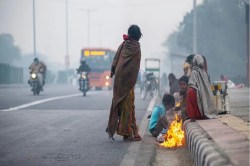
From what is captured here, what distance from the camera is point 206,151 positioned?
4.74 m

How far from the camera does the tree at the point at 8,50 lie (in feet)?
294

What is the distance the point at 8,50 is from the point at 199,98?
3508 inches

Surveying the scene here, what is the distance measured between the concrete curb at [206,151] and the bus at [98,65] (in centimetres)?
3037

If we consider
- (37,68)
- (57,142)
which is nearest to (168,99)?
(57,142)

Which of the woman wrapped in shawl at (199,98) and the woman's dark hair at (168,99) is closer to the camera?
the woman wrapped in shawl at (199,98)

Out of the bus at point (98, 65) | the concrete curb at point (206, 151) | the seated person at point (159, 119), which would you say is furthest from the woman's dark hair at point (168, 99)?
the bus at point (98, 65)

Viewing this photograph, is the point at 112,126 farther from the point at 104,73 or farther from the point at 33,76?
the point at 104,73

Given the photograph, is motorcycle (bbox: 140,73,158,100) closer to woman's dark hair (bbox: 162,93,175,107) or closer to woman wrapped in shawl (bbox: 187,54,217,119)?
woman's dark hair (bbox: 162,93,175,107)

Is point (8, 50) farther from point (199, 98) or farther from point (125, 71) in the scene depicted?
point (199, 98)

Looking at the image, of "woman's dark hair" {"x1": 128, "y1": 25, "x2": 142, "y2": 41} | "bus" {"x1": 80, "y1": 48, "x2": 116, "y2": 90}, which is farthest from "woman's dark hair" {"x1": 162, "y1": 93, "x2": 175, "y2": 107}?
"bus" {"x1": 80, "y1": 48, "x2": 116, "y2": 90}

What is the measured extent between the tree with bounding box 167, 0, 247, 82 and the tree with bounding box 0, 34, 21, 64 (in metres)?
47.9

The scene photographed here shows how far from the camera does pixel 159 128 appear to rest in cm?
843

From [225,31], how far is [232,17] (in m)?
1.81

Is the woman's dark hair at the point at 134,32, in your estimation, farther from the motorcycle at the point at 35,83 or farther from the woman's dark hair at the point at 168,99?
the motorcycle at the point at 35,83
